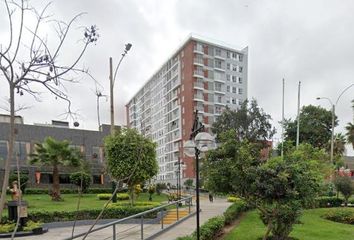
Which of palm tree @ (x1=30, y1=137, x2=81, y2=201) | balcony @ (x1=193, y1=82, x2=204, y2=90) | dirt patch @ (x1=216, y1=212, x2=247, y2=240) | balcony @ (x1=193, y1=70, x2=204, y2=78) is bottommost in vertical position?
dirt patch @ (x1=216, y1=212, x2=247, y2=240)

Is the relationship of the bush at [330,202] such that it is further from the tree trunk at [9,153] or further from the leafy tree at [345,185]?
the tree trunk at [9,153]

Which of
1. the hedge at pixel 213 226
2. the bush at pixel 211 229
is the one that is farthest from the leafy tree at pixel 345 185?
the bush at pixel 211 229

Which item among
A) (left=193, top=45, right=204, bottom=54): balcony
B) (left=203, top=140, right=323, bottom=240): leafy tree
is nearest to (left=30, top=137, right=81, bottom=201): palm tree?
(left=203, top=140, right=323, bottom=240): leafy tree

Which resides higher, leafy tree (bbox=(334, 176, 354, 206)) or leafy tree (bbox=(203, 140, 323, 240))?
leafy tree (bbox=(203, 140, 323, 240))

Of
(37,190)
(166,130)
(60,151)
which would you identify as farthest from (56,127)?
(166,130)

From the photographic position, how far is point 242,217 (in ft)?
66.5

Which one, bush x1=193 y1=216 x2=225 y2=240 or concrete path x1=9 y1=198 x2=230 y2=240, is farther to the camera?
concrete path x1=9 y1=198 x2=230 y2=240

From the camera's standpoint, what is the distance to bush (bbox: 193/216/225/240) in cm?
1163

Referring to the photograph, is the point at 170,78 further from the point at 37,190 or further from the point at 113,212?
the point at 113,212

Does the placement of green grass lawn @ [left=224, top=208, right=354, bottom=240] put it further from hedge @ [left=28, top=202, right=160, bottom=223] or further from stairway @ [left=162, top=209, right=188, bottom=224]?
hedge @ [left=28, top=202, right=160, bottom=223]

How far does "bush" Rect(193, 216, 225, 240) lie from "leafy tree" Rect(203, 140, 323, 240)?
4.36 feet

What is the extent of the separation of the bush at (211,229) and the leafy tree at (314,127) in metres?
41.9

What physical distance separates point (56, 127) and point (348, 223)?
113ft

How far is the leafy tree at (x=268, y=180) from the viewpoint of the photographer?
11.8 m
